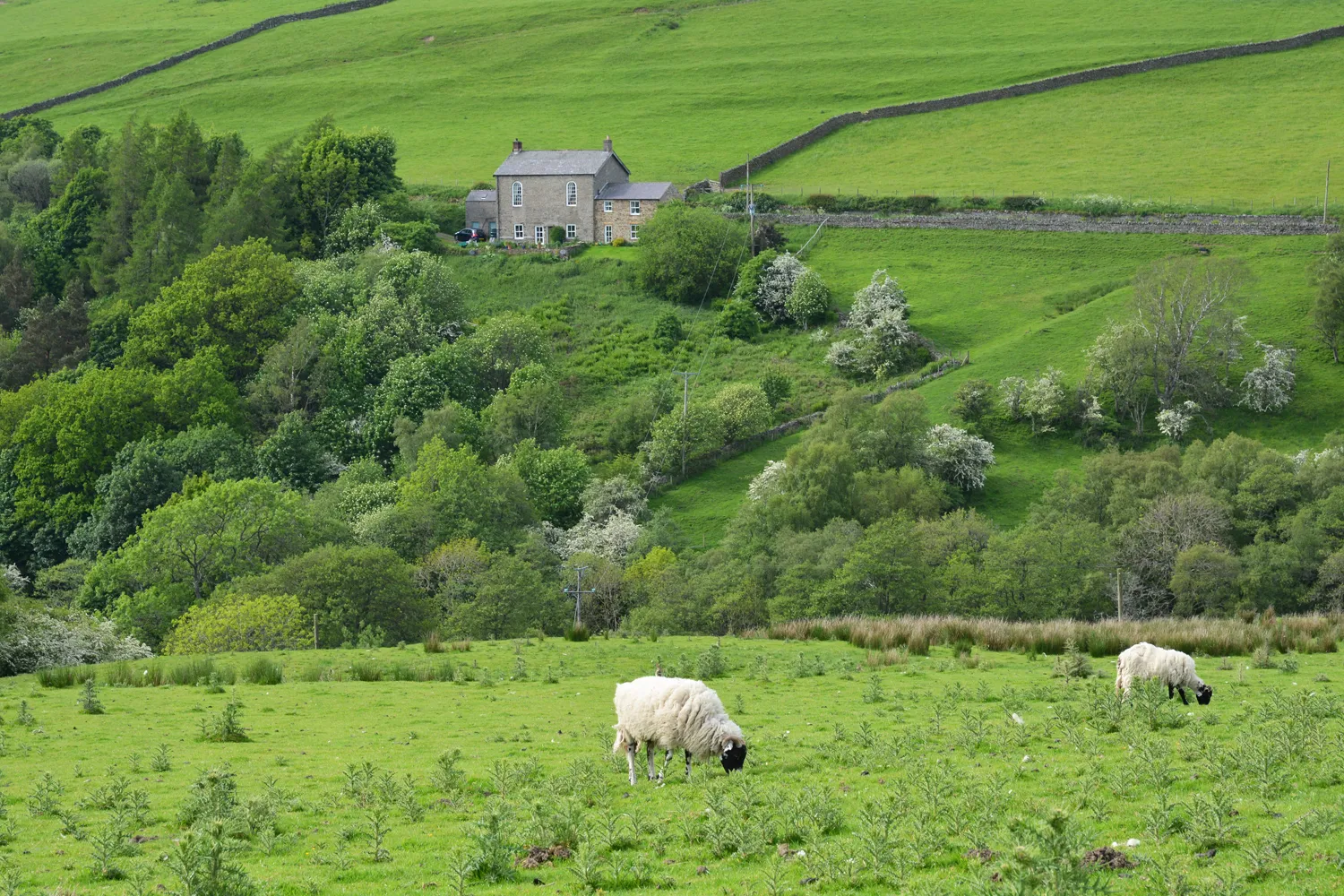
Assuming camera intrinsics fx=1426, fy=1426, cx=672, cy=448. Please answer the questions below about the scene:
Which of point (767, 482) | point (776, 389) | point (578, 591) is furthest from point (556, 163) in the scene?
point (578, 591)

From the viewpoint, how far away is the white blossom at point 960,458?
3108 inches

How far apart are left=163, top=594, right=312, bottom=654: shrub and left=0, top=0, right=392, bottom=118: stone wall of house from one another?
128598 millimetres

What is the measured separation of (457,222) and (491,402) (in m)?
31.6

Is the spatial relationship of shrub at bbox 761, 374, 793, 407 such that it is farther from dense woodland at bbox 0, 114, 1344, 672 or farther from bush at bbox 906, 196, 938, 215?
bush at bbox 906, 196, 938, 215

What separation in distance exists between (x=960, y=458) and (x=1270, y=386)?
2043 cm

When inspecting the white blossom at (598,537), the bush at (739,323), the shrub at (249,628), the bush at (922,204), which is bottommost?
the white blossom at (598,537)

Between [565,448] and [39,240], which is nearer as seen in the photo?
[565,448]

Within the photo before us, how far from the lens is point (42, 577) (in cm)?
7625

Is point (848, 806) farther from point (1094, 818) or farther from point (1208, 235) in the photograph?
point (1208, 235)

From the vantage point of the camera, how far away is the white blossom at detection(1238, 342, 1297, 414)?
84.3 metres

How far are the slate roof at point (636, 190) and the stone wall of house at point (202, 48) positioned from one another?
273 ft

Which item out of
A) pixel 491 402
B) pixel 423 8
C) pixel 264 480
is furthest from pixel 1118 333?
pixel 423 8

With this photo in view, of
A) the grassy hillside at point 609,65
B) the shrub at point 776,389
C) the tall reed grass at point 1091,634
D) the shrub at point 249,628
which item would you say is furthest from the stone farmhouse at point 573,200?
the tall reed grass at point 1091,634

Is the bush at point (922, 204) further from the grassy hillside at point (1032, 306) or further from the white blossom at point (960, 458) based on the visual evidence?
the white blossom at point (960, 458)
